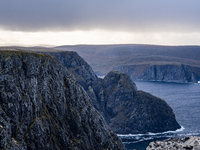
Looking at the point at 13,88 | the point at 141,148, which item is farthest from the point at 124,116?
the point at 13,88

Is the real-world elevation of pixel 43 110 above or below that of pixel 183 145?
below

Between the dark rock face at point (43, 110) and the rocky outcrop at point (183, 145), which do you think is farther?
the dark rock face at point (43, 110)

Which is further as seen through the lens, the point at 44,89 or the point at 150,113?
the point at 150,113

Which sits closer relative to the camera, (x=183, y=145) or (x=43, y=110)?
(x=183, y=145)

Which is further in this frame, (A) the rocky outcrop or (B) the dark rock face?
(B) the dark rock face

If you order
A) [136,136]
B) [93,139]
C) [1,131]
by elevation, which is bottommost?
[136,136]

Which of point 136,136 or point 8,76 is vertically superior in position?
point 8,76

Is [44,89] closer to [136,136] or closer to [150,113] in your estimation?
[136,136]

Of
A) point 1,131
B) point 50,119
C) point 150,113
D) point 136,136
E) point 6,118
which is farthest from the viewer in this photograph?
point 150,113
